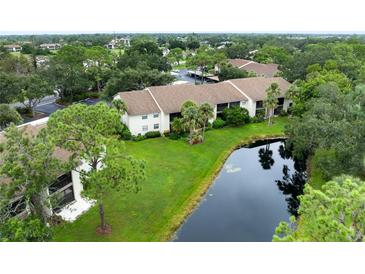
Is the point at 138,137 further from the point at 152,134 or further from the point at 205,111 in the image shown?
the point at 205,111

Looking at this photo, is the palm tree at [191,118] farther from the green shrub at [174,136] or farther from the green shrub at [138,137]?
the green shrub at [138,137]

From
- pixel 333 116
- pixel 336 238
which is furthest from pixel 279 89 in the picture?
pixel 336 238

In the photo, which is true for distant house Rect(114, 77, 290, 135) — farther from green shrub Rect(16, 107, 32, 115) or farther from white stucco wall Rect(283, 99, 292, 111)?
green shrub Rect(16, 107, 32, 115)

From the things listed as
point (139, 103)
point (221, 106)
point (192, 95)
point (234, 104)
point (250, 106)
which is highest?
point (192, 95)

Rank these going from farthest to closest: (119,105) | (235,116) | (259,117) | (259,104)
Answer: (259,104) < (259,117) < (235,116) < (119,105)

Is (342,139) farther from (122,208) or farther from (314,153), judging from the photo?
(122,208)

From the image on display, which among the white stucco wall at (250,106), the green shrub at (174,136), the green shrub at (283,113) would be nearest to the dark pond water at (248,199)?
the green shrub at (174,136)

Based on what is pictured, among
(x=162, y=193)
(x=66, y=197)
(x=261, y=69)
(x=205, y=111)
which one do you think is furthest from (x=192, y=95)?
(x=261, y=69)
